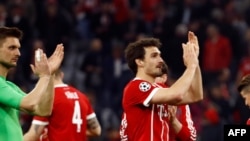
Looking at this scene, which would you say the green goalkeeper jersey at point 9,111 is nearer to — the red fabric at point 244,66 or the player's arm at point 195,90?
the player's arm at point 195,90

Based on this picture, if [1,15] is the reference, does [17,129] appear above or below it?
below

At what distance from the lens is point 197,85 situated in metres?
9.77

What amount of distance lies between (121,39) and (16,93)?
11.8 meters

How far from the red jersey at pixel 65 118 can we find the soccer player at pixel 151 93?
150cm

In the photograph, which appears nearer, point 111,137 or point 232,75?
point 111,137

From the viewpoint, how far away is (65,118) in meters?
11.2

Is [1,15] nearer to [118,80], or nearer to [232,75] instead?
[118,80]

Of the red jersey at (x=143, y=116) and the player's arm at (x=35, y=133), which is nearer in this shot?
the red jersey at (x=143, y=116)

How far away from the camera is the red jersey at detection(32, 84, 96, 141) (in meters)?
11.1

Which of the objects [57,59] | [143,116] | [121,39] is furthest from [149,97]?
[121,39]

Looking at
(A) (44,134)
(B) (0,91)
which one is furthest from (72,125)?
(B) (0,91)

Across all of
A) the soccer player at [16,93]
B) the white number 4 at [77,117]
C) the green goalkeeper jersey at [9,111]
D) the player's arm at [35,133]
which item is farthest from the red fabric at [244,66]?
the green goalkeeper jersey at [9,111]

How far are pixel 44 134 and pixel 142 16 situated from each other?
1061cm

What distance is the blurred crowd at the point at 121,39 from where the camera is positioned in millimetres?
18172
